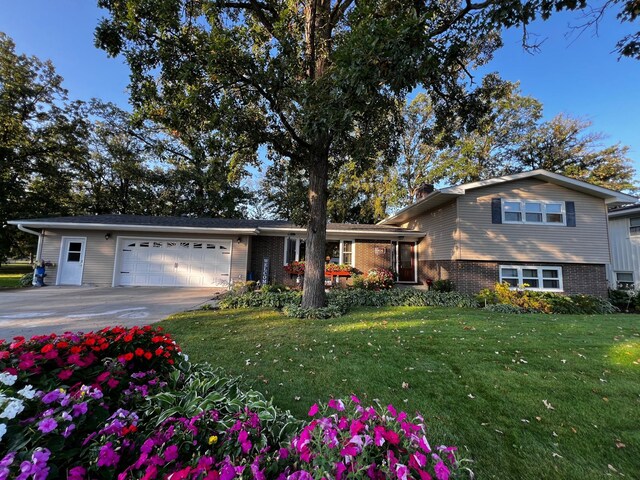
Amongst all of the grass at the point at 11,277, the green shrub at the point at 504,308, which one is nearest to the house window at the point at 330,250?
the green shrub at the point at 504,308

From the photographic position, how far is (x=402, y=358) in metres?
4.02

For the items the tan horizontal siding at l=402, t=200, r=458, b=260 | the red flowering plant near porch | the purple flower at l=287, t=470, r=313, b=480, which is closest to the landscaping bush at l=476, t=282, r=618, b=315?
the tan horizontal siding at l=402, t=200, r=458, b=260

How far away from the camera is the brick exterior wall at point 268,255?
1348cm

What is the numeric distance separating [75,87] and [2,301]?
16710 millimetres

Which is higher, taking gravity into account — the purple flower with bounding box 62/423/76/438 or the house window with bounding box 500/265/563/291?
the house window with bounding box 500/265/563/291

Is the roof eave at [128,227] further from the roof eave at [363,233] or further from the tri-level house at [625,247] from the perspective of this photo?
the tri-level house at [625,247]

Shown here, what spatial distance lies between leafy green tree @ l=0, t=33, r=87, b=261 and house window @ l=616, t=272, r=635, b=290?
101ft

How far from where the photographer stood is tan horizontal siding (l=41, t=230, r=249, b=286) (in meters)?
12.2

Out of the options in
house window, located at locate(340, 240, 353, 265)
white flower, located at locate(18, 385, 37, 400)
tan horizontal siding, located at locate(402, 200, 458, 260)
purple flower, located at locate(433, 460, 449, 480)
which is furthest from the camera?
house window, located at locate(340, 240, 353, 265)

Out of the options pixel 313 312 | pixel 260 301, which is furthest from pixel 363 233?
pixel 313 312

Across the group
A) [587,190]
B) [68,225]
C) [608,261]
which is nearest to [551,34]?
[587,190]

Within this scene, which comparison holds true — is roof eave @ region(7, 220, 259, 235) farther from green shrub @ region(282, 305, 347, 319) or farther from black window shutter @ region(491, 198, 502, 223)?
black window shutter @ region(491, 198, 502, 223)

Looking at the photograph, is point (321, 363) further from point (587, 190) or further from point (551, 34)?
point (587, 190)

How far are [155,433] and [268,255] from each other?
1217 cm
